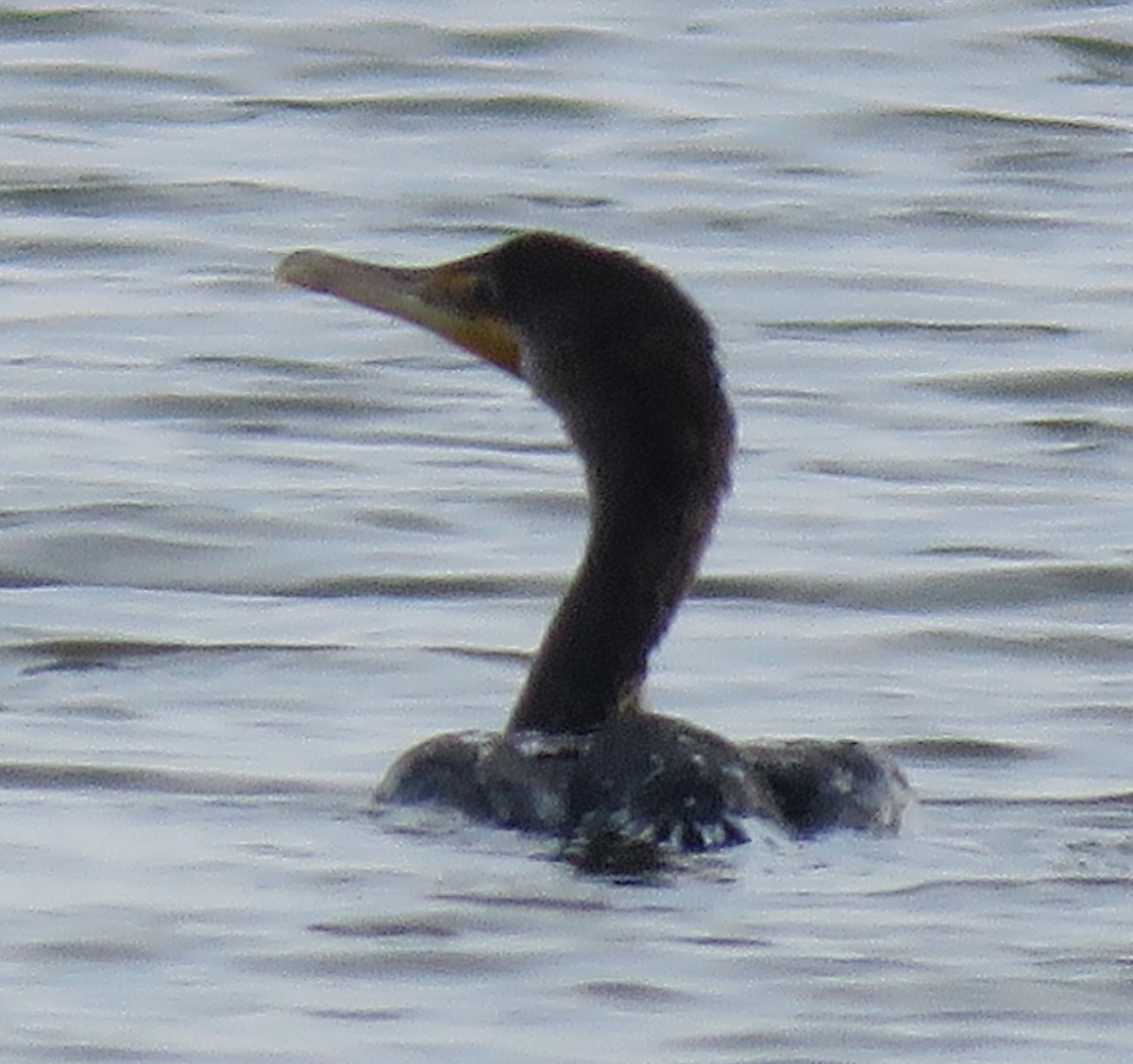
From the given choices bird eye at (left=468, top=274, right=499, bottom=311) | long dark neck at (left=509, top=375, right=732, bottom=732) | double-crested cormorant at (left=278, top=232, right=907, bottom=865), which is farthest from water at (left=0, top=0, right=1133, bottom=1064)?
bird eye at (left=468, top=274, right=499, bottom=311)

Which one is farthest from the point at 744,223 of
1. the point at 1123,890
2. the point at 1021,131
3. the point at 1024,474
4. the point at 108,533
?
the point at 1123,890

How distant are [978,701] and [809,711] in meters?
0.36

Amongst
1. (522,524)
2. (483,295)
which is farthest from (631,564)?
(522,524)

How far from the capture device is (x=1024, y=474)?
1289 cm

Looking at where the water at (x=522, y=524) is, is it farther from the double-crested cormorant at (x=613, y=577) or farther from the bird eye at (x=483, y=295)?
the bird eye at (x=483, y=295)

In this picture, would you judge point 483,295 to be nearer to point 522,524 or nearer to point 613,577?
point 613,577

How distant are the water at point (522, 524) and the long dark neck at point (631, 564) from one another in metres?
0.45

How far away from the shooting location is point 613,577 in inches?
379

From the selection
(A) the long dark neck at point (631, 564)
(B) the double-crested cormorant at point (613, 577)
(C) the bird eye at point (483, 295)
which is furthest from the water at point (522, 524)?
(C) the bird eye at point (483, 295)

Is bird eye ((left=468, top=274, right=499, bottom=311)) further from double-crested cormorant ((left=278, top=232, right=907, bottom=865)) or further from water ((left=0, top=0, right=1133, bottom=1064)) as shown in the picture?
water ((left=0, top=0, right=1133, bottom=1064))

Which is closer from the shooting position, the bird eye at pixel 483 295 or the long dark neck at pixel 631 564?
the long dark neck at pixel 631 564

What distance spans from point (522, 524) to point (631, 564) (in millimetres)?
2682

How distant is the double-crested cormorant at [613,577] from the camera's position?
8781 millimetres

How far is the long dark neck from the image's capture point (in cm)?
949
